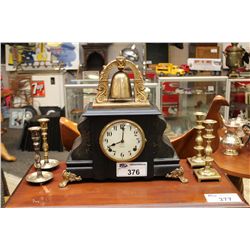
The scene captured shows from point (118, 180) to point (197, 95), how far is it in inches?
89.2

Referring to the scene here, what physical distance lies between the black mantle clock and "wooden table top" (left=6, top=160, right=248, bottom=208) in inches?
1.2

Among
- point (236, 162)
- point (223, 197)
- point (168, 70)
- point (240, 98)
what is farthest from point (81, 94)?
point (223, 197)

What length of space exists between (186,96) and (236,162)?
5.45ft

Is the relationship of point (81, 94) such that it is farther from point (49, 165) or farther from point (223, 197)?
point (223, 197)

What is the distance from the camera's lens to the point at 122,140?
3.36ft

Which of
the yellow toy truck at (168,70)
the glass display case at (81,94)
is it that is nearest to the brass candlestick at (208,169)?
the glass display case at (81,94)

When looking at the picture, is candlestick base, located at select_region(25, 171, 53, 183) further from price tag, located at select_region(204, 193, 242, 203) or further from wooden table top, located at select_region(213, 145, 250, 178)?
wooden table top, located at select_region(213, 145, 250, 178)

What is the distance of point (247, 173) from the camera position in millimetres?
1488

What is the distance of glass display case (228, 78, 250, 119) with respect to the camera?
9.98 feet

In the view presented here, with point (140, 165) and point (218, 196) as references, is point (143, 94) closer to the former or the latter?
point (140, 165)

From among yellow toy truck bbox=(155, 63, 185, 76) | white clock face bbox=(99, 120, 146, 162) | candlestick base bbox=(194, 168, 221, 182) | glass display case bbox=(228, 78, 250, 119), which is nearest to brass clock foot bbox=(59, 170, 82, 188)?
white clock face bbox=(99, 120, 146, 162)

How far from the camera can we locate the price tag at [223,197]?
3.14 feet

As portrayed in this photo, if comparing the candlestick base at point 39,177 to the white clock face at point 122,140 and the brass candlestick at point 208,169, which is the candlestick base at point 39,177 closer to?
the white clock face at point 122,140

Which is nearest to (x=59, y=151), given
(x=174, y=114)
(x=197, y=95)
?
(x=174, y=114)
